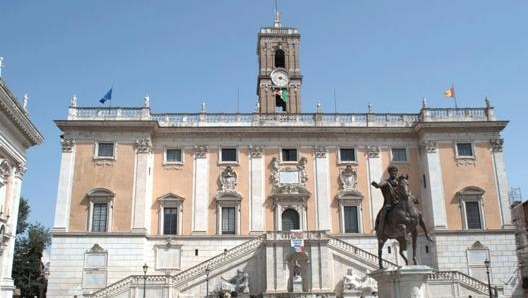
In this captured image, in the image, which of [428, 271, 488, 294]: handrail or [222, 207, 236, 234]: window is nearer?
[428, 271, 488, 294]: handrail

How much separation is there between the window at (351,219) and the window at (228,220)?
7.79 m

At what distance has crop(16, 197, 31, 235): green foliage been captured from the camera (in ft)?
163

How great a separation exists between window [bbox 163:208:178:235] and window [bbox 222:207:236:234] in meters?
3.26

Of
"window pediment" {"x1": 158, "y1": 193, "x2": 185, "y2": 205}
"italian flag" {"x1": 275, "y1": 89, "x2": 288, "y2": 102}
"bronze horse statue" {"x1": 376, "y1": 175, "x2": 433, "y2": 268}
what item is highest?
"italian flag" {"x1": 275, "y1": 89, "x2": 288, "y2": 102}

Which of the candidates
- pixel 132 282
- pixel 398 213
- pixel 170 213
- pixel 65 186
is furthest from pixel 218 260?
pixel 398 213

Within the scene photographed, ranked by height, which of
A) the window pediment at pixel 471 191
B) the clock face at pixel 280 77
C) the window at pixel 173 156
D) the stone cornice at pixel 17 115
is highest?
the clock face at pixel 280 77

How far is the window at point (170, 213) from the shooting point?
36188 millimetres

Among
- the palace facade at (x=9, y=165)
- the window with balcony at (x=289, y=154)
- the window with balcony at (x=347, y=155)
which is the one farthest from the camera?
the window with balcony at (x=347, y=155)

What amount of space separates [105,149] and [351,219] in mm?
17858

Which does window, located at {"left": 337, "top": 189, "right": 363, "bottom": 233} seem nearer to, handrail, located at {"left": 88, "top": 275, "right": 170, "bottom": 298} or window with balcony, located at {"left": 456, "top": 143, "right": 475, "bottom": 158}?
window with balcony, located at {"left": 456, "top": 143, "right": 475, "bottom": 158}

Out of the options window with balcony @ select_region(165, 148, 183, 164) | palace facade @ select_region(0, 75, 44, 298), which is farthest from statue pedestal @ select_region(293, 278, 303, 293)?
palace facade @ select_region(0, 75, 44, 298)

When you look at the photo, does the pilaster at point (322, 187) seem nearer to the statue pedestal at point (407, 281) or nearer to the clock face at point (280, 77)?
the clock face at point (280, 77)

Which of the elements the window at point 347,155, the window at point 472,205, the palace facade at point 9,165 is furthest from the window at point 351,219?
the palace facade at point 9,165

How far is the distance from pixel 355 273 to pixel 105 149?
61.9 feet
